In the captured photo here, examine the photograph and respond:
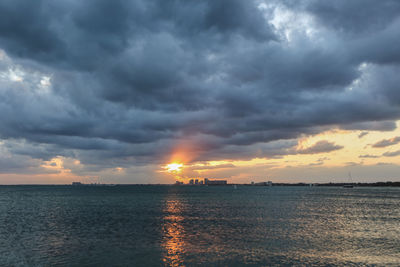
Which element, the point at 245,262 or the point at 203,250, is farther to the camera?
the point at 203,250

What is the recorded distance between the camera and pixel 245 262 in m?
36.4

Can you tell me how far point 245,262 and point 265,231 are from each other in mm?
22632

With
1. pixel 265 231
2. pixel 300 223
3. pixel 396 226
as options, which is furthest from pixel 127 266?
pixel 396 226

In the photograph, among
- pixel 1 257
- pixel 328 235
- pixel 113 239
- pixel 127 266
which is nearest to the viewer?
pixel 127 266

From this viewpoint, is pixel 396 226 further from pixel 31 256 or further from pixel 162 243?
pixel 31 256

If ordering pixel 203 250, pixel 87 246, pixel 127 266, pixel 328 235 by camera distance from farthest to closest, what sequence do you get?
pixel 328 235 → pixel 87 246 → pixel 203 250 → pixel 127 266

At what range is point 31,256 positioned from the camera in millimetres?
38906

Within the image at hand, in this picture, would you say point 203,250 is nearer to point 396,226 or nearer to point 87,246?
point 87,246

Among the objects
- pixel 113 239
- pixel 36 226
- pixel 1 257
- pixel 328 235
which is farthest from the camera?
pixel 36 226

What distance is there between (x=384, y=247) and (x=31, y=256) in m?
50.5

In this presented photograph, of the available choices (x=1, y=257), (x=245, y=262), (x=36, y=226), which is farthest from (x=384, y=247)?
(x=36, y=226)

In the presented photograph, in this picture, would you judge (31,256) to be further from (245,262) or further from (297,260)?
(297,260)

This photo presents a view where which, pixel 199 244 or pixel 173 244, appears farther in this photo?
pixel 173 244

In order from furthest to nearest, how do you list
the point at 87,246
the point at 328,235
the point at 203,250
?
the point at 328,235
the point at 87,246
the point at 203,250
